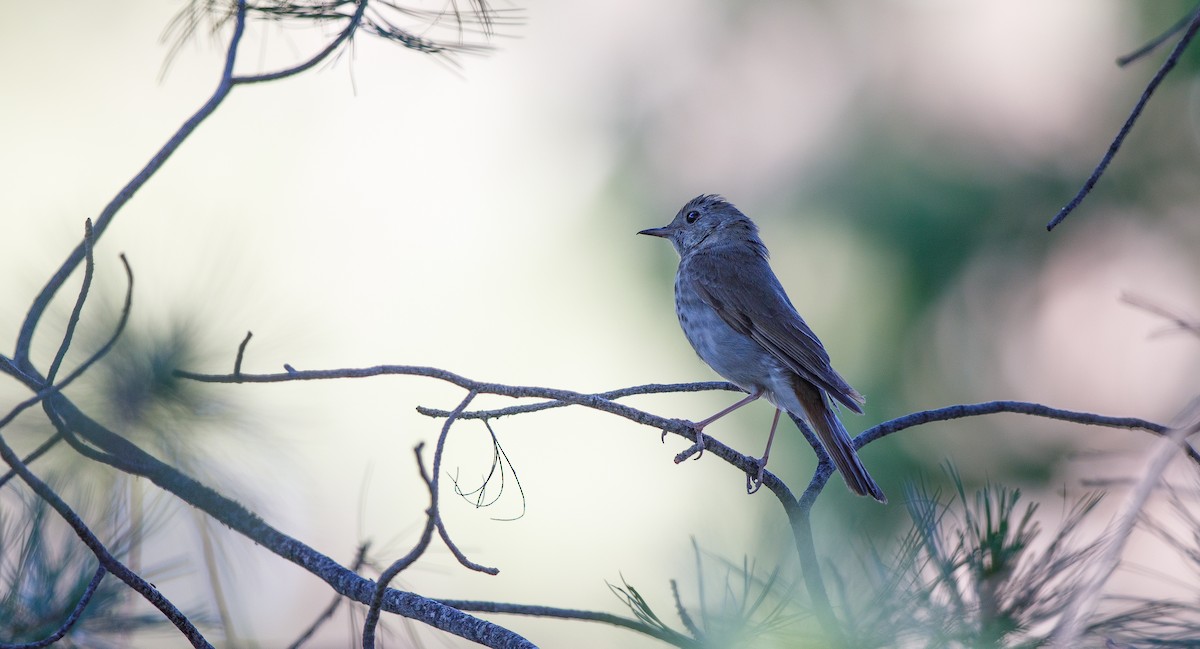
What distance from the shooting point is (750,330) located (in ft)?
8.79

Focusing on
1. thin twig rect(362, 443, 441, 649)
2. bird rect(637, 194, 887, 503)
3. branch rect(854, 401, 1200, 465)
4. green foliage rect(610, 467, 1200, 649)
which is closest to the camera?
thin twig rect(362, 443, 441, 649)

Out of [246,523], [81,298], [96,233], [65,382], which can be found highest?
[96,233]

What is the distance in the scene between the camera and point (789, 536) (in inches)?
53.0

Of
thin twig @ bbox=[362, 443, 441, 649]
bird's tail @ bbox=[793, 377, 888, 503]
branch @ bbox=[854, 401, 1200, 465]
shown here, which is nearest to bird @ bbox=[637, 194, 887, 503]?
bird's tail @ bbox=[793, 377, 888, 503]

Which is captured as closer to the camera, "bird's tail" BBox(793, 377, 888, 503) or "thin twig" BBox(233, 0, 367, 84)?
"thin twig" BBox(233, 0, 367, 84)

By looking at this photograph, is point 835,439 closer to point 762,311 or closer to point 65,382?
point 762,311

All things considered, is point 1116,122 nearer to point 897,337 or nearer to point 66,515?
point 897,337

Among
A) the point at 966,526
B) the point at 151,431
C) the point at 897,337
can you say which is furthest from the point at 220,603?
the point at 897,337

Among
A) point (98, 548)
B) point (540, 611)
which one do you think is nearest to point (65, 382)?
point (98, 548)

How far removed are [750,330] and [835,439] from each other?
22.7 inches

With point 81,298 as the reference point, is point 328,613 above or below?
below

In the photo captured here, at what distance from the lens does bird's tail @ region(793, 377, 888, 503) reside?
6.56 ft

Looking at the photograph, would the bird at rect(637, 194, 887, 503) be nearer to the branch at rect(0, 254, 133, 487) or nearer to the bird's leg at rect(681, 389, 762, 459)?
the bird's leg at rect(681, 389, 762, 459)

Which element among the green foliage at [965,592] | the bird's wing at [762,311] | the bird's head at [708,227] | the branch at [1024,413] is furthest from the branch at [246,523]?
the bird's head at [708,227]
